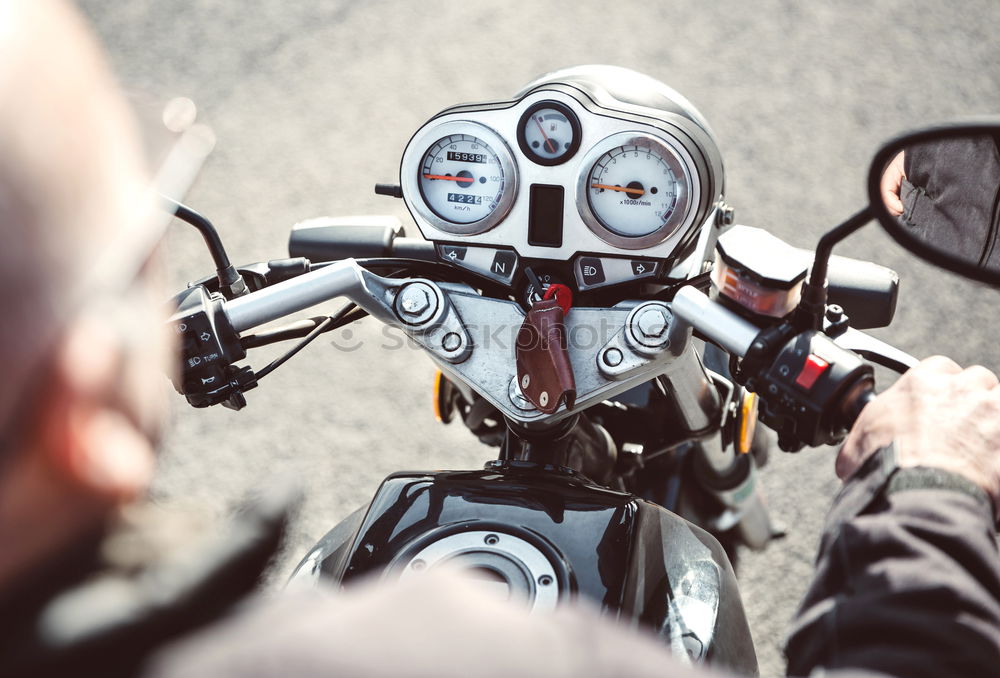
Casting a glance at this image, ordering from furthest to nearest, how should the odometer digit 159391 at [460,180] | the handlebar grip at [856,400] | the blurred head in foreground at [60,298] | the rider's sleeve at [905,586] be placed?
Result: 1. the odometer digit 159391 at [460,180]
2. the handlebar grip at [856,400]
3. the rider's sleeve at [905,586]
4. the blurred head in foreground at [60,298]

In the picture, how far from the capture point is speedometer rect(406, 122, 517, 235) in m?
1.54

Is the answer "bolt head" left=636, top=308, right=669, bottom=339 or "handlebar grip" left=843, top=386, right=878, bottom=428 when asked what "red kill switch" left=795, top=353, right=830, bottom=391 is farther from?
"bolt head" left=636, top=308, right=669, bottom=339

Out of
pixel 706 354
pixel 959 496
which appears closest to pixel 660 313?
pixel 959 496

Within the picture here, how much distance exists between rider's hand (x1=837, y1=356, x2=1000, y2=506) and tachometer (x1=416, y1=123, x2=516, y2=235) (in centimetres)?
73

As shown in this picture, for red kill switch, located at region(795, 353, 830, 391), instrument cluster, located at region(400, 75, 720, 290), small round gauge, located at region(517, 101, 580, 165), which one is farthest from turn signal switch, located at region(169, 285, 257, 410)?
red kill switch, located at region(795, 353, 830, 391)

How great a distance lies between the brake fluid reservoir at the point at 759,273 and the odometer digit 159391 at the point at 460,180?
0.47m

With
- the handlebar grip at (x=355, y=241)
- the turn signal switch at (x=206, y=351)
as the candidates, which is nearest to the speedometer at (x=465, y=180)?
the handlebar grip at (x=355, y=241)

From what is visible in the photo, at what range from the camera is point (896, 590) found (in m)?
0.90

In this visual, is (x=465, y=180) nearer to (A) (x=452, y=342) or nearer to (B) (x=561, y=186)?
(B) (x=561, y=186)

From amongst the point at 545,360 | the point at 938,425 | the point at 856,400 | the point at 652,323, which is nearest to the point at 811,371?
the point at 856,400

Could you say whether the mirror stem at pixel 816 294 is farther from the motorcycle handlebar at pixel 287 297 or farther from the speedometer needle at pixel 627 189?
the motorcycle handlebar at pixel 287 297

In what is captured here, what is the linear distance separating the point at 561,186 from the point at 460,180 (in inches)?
7.7

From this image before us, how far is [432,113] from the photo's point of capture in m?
4.20

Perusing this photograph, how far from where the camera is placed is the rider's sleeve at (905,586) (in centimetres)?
85
